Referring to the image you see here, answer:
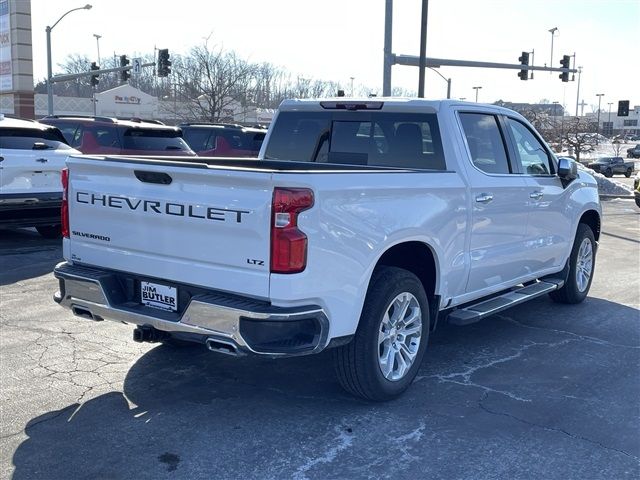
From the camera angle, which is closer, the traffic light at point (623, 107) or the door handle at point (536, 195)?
the door handle at point (536, 195)

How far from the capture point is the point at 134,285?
4.54m

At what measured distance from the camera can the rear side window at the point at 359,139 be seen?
565 cm

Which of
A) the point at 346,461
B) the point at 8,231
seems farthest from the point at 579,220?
the point at 8,231

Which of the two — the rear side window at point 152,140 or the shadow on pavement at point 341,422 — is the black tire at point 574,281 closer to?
the shadow on pavement at point 341,422

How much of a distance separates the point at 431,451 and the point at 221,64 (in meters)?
45.0

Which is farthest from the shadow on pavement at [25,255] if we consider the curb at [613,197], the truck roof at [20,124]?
the curb at [613,197]

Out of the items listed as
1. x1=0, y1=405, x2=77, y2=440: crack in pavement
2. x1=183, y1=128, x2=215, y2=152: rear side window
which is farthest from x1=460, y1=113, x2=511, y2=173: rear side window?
x1=183, y1=128, x2=215, y2=152: rear side window

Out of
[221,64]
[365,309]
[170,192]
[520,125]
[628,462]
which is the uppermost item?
[221,64]

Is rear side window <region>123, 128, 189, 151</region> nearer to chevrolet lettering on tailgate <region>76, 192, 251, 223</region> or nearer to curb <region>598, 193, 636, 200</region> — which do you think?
chevrolet lettering on tailgate <region>76, 192, 251, 223</region>

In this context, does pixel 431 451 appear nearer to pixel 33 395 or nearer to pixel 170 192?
pixel 170 192

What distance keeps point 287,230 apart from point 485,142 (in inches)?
110

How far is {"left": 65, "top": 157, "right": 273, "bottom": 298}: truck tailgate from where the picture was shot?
3930 mm

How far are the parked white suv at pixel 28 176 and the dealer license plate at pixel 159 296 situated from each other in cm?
587

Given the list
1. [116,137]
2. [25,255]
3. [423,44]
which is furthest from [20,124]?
[423,44]
